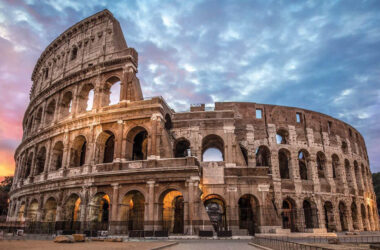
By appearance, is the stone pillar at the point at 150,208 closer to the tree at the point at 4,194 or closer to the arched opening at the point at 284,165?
the arched opening at the point at 284,165

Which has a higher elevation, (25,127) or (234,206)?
(25,127)

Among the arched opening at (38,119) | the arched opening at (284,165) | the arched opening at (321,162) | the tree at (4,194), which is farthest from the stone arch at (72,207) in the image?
the tree at (4,194)

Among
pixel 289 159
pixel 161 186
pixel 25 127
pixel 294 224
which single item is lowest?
pixel 294 224

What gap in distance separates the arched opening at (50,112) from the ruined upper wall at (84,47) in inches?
92.6

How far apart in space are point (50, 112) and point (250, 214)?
74.2 ft

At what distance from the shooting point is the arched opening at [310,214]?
25.8 metres

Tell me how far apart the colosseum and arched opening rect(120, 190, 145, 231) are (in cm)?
9

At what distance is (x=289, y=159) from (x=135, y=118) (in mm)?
15317

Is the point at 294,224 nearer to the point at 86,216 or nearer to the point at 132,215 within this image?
the point at 132,215

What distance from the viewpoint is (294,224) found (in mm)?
24953

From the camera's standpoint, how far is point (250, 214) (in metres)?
24.7

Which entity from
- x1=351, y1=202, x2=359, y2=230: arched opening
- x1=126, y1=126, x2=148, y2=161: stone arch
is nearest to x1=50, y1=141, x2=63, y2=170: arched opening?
x1=126, y1=126, x2=148, y2=161: stone arch

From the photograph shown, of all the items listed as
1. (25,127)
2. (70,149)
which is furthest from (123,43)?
(25,127)

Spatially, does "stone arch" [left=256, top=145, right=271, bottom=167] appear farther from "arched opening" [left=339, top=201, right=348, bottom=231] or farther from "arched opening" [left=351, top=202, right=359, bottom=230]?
"arched opening" [left=351, top=202, right=359, bottom=230]
